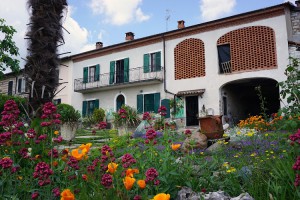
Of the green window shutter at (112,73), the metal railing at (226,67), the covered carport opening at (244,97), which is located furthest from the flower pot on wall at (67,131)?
the green window shutter at (112,73)

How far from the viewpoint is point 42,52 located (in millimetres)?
3689

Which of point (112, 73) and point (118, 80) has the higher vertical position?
point (112, 73)

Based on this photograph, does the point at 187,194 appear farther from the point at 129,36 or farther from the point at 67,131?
the point at 129,36

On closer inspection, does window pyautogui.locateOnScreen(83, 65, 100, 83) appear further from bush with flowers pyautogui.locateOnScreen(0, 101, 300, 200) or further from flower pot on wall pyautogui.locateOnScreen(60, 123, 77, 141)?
bush with flowers pyautogui.locateOnScreen(0, 101, 300, 200)

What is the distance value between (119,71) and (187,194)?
1849 cm

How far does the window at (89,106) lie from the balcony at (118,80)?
903 mm

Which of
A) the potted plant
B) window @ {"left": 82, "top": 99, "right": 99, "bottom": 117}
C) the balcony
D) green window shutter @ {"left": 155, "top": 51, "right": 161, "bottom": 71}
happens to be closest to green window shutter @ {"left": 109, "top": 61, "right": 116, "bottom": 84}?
the balcony

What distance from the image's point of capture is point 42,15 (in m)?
3.88

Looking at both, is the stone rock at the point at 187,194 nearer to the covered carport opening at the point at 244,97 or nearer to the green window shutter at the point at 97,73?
the covered carport opening at the point at 244,97

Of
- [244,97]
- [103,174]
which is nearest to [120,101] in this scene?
[244,97]

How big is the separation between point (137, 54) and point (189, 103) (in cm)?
540

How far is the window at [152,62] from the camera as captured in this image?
727 inches

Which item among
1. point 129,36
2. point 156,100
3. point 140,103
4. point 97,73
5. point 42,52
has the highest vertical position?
point 129,36

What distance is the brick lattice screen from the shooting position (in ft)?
47.4
